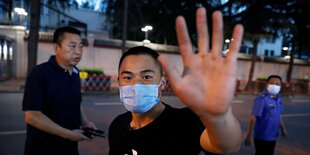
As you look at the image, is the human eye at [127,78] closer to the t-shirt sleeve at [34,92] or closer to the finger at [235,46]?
the finger at [235,46]

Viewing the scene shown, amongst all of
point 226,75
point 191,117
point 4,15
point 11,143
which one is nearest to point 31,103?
point 191,117

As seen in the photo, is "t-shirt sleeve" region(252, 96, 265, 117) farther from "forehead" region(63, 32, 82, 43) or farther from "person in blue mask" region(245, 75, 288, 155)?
"forehead" region(63, 32, 82, 43)

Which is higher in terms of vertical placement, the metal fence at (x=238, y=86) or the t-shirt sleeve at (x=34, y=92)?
the t-shirt sleeve at (x=34, y=92)

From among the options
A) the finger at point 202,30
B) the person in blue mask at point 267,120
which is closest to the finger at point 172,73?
the finger at point 202,30

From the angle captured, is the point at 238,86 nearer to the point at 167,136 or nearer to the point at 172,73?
the point at 167,136

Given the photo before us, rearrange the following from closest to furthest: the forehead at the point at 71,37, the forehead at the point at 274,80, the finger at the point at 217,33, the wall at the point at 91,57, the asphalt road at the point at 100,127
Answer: the finger at the point at 217,33 < the forehead at the point at 71,37 < the forehead at the point at 274,80 < the asphalt road at the point at 100,127 < the wall at the point at 91,57

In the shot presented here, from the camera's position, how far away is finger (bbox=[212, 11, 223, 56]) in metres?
0.84

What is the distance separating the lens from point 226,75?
842 millimetres

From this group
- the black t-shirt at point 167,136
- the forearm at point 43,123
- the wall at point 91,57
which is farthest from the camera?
the wall at point 91,57

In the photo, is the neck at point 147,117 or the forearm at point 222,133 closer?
the forearm at point 222,133

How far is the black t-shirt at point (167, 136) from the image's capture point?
3.98 ft

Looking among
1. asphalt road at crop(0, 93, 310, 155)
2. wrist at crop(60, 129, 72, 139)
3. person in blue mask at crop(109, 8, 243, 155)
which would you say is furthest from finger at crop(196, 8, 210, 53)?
asphalt road at crop(0, 93, 310, 155)

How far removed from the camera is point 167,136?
4.05 feet

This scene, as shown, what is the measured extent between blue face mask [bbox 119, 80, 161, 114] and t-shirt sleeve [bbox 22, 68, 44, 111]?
0.77m
